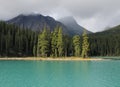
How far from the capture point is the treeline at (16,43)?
15912 cm

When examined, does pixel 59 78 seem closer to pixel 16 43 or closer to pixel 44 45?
pixel 44 45

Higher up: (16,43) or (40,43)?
(16,43)

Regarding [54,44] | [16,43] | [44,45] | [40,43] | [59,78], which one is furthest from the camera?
[16,43]

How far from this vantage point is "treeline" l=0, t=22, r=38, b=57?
15912 centimetres

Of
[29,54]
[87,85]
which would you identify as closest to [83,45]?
[29,54]

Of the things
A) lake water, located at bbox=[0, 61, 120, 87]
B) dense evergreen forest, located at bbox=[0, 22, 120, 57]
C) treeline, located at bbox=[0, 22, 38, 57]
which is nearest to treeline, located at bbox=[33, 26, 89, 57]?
dense evergreen forest, located at bbox=[0, 22, 120, 57]

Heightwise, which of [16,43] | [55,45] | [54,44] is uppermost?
[16,43]

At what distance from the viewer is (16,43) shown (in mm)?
165375

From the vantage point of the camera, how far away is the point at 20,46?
164 metres

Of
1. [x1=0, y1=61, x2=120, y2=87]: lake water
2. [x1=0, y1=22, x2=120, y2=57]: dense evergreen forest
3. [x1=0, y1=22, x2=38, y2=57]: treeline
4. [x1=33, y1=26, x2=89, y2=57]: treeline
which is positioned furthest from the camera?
[x1=0, y1=22, x2=38, y2=57]: treeline

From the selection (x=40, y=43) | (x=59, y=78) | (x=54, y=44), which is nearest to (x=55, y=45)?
(x=54, y=44)

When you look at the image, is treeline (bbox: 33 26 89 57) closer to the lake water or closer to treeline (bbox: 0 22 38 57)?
treeline (bbox: 0 22 38 57)

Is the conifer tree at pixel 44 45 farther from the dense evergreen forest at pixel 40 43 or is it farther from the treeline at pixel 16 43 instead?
the treeline at pixel 16 43

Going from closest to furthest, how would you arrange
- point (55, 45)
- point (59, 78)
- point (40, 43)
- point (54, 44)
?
point (59, 78) → point (54, 44) → point (55, 45) → point (40, 43)
